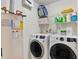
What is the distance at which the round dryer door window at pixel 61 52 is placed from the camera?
6.12ft

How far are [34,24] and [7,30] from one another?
1.41 m

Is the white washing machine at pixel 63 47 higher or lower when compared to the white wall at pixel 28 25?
lower

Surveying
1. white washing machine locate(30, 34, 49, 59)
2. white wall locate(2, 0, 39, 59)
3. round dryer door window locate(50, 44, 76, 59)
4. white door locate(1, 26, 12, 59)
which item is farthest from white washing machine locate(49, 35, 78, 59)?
white door locate(1, 26, 12, 59)

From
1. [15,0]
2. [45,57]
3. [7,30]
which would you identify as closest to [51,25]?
[45,57]

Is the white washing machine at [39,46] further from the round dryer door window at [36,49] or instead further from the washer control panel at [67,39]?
the washer control panel at [67,39]

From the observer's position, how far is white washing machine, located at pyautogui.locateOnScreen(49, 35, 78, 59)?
6.04 ft

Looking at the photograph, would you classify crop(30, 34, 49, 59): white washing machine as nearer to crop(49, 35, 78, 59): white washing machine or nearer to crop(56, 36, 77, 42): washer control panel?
crop(49, 35, 78, 59): white washing machine

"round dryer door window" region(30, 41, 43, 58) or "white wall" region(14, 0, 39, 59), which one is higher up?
"white wall" region(14, 0, 39, 59)

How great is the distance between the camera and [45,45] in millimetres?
2383

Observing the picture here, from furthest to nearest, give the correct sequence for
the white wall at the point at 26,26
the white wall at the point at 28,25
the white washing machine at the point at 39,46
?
the white wall at the point at 28,25 < the white washing machine at the point at 39,46 < the white wall at the point at 26,26

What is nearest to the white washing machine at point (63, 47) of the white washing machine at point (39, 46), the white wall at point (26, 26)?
the white washing machine at point (39, 46)

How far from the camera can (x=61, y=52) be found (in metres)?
2.06

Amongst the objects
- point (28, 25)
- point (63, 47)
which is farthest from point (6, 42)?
point (28, 25)

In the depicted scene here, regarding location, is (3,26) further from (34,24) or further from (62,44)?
(34,24)
